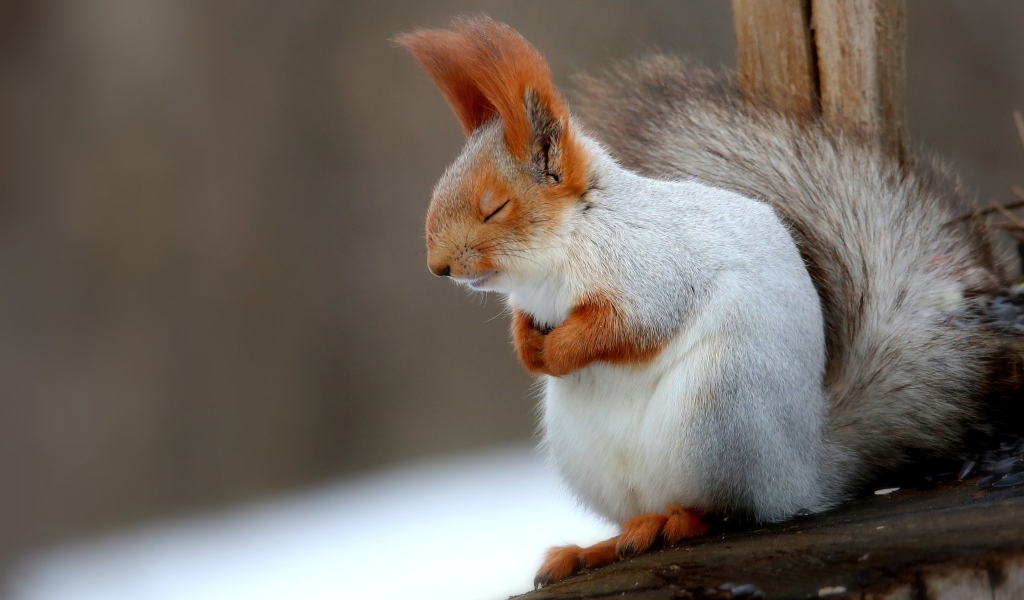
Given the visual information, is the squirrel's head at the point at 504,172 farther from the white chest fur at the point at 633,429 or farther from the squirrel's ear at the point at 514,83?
the white chest fur at the point at 633,429

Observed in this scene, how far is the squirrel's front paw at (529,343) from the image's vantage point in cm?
108

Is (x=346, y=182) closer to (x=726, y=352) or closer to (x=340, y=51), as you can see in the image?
(x=340, y=51)

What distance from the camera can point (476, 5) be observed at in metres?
3.10

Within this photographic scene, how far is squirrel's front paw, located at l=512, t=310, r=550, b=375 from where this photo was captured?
42.7 inches

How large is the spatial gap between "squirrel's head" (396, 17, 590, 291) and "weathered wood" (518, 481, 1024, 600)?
35cm

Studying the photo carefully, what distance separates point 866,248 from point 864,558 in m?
0.56

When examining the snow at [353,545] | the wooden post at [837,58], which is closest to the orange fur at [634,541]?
the wooden post at [837,58]

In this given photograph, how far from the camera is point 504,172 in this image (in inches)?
41.8

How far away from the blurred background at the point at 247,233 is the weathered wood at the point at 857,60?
1570 millimetres

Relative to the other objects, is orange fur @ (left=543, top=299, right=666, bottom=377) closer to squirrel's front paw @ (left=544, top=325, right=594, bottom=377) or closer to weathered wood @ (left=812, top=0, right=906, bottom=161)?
squirrel's front paw @ (left=544, top=325, right=594, bottom=377)

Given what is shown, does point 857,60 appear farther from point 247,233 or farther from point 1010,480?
point 247,233

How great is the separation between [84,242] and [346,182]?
91cm

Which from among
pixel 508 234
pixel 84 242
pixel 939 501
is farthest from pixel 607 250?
pixel 84 242

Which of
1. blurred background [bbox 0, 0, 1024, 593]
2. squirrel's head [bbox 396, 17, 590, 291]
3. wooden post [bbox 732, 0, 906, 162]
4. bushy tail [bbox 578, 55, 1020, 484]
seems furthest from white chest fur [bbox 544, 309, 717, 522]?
blurred background [bbox 0, 0, 1024, 593]
